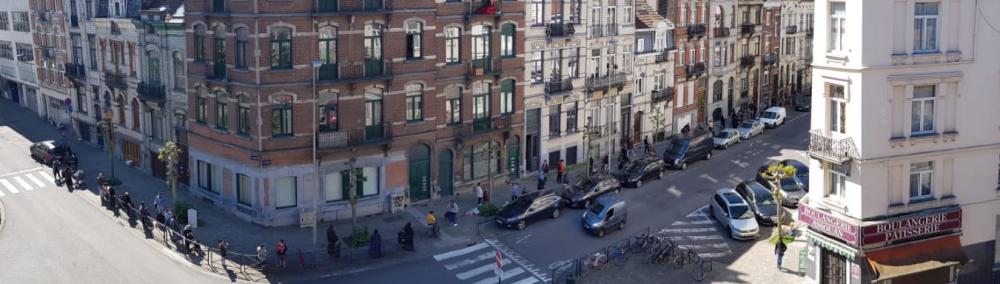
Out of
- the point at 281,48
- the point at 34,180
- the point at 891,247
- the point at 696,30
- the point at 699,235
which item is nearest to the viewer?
the point at 891,247

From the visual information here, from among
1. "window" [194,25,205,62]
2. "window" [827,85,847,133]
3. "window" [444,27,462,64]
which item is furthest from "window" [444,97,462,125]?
"window" [827,85,847,133]

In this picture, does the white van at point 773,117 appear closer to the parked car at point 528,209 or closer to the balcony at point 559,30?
the balcony at point 559,30

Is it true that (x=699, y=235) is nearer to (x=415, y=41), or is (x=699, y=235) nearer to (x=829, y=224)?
(x=829, y=224)

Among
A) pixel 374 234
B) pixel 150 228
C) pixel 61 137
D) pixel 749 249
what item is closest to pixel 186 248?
pixel 150 228

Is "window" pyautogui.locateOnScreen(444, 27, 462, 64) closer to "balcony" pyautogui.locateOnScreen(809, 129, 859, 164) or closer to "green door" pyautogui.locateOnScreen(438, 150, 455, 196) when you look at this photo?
"green door" pyautogui.locateOnScreen(438, 150, 455, 196)

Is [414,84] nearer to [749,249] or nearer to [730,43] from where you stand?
[749,249]

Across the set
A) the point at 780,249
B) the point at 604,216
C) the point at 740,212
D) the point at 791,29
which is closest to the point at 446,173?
the point at 604,216
